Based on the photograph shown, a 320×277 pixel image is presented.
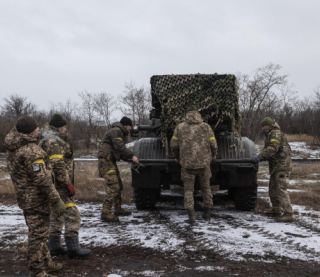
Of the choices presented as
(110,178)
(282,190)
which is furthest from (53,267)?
(282,190)

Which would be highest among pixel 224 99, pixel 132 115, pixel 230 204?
pixel 132 115

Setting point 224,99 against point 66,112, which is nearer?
point 224,99

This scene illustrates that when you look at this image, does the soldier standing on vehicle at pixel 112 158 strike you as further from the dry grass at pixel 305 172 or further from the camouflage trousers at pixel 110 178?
the dry grass at pixel 305 172

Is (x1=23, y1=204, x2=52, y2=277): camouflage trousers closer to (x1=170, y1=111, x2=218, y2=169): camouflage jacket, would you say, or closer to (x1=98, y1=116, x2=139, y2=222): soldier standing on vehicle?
(x1=98, y1=116, x2=139, y2=222): soldier standing on vehicle

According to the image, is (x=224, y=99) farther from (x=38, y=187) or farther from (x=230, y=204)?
(x=38, y=187)

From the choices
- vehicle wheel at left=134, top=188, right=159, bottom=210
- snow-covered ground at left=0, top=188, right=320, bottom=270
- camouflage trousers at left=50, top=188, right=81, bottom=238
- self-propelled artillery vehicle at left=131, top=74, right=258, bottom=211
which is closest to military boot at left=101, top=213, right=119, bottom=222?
snow-covered ground at left=0, top=188, right=320, bottom=270

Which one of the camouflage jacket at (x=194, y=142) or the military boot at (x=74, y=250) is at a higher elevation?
the camouflage jacket at (x=194, y=142)

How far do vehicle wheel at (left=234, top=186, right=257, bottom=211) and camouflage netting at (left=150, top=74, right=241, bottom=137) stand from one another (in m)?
1.09

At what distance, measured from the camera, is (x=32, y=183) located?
2.76 m

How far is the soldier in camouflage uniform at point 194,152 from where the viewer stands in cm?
469

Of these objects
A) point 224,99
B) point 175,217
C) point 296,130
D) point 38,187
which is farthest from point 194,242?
point 296,130

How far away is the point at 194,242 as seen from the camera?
3.74 meters

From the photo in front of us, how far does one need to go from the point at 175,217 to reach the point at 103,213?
132 cm

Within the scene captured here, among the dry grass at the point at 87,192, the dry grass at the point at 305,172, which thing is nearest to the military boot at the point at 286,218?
the dry grass at the point at 87,192
